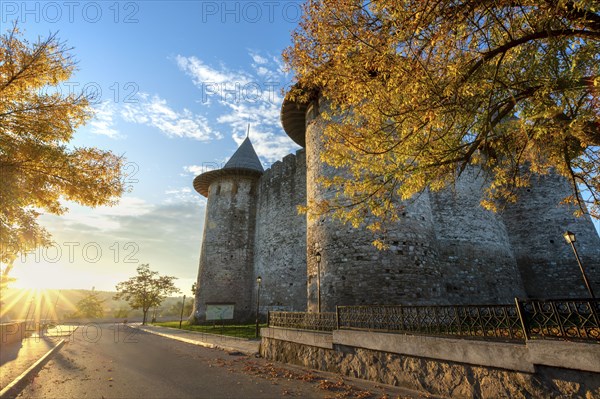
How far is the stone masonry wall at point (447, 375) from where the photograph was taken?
3898 mm

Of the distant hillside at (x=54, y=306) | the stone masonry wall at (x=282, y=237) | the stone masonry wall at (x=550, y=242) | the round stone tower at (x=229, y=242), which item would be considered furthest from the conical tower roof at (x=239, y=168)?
the distant hillside at (x=54, y=306)

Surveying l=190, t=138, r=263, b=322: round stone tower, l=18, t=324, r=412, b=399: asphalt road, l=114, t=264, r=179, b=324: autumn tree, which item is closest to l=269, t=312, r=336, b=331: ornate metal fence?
l=18, t=324, r=412, b=399: asphalt road

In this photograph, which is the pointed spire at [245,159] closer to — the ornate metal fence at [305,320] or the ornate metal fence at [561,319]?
the ornate metal fence at [305,320]

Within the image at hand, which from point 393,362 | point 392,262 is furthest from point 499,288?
point 393,362

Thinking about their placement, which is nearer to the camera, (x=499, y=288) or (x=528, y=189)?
(x=499, y=288)

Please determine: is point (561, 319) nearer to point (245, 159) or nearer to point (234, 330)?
point (234, 330)

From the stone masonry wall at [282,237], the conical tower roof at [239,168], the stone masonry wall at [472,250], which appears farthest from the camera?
the conical tower roof at [239,168]

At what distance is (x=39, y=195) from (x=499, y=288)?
20.8 meters

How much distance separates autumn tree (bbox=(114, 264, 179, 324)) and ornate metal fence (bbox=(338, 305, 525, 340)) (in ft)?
113

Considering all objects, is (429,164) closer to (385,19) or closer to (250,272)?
(385,19)

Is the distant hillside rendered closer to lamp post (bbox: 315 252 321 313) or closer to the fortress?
the fortress

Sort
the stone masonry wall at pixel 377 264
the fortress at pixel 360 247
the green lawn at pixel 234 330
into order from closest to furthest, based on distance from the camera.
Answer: the stone masonry wall at pixel 377 264
the fortress at pixel 360 247
the green lawn at pixel 234 330

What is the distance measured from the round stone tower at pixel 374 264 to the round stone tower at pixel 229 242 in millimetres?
12184

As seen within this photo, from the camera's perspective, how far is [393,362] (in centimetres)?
598
